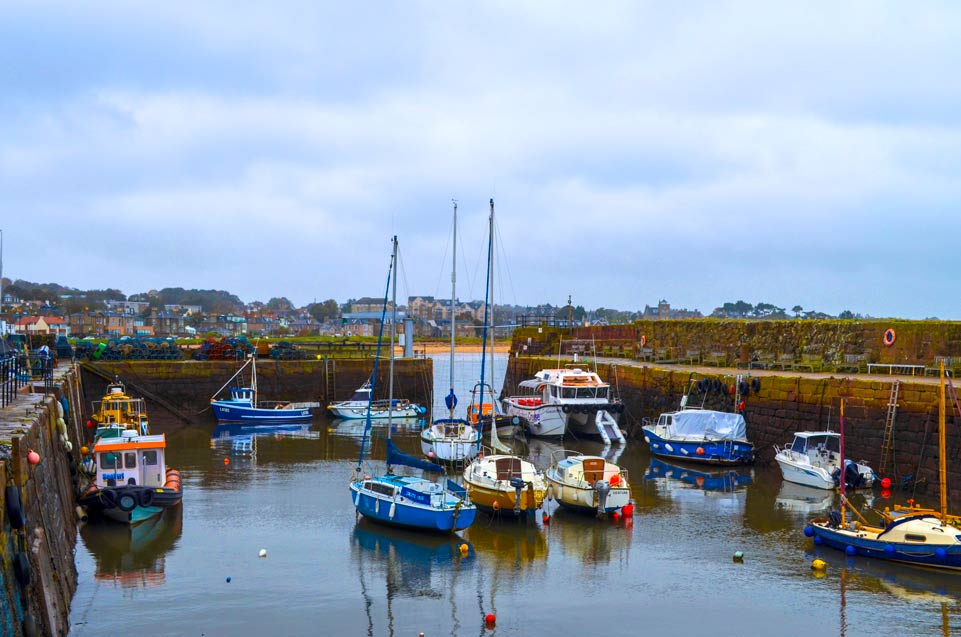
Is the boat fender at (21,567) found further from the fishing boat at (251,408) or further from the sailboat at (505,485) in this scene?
the fishing boat at (251,408)

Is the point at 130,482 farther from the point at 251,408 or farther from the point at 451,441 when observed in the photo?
the point at 251,408

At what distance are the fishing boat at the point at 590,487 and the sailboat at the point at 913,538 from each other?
18.4ft

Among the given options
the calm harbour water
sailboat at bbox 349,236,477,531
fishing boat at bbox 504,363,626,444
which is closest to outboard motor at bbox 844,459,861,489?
the calm harbour water

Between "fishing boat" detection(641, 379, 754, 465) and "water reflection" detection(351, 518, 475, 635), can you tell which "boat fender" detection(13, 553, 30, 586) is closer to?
"water reflection" detection(351, 518, 475, 635)

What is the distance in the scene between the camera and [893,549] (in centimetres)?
2169

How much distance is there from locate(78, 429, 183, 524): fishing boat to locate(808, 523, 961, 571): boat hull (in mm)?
16217

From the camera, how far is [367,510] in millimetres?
25375

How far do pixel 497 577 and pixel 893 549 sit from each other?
8.82 m

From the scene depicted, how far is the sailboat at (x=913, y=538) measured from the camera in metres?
21.0

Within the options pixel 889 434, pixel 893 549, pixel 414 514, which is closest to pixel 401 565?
pixel 414 514

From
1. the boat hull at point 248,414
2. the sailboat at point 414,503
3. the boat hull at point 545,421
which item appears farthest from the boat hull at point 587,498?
the boat hull at point 248,414

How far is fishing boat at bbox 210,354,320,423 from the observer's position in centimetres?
4962

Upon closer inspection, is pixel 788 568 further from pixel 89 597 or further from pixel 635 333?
pixel 635 333

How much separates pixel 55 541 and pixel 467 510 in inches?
374
